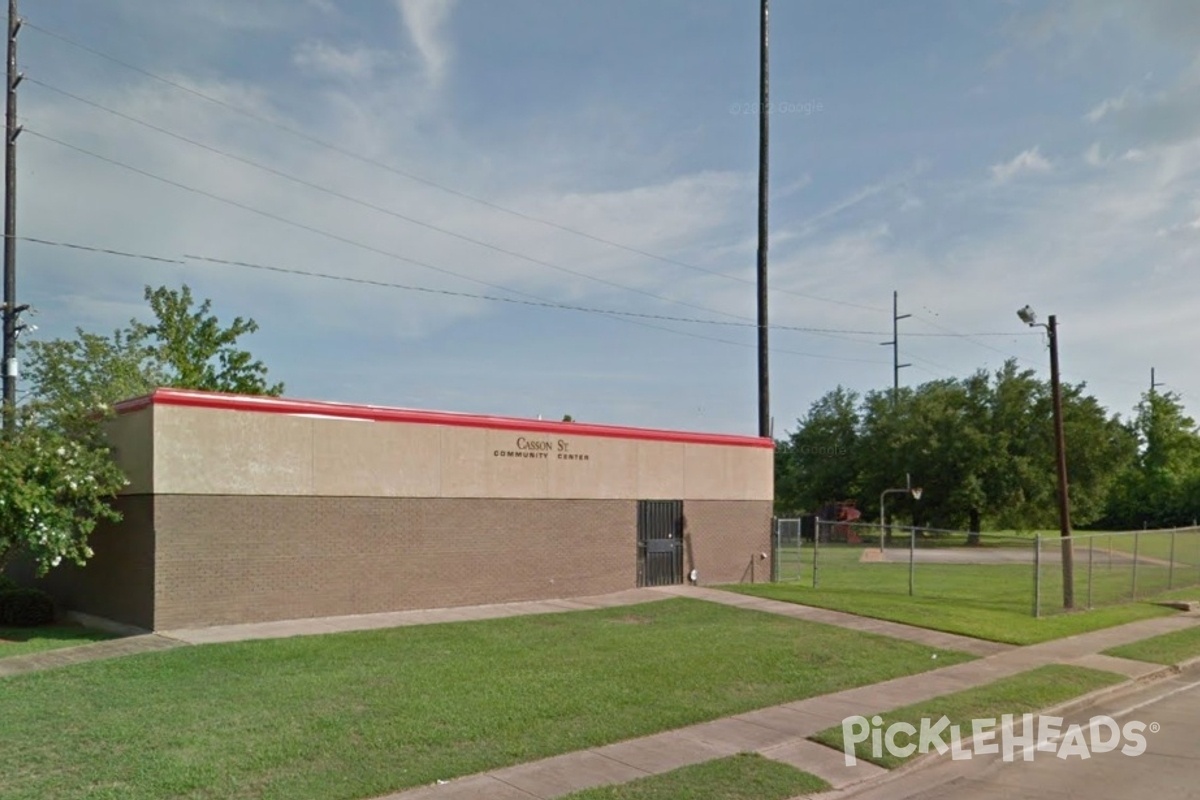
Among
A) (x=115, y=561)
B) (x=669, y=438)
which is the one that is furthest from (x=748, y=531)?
(x=115, y=561)

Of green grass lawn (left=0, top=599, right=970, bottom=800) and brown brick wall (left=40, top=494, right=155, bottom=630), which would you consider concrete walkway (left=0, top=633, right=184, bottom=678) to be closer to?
green grass lawn (left=0, top=599, right=970, bottom=800)

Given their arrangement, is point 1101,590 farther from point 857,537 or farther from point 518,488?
point 857,537

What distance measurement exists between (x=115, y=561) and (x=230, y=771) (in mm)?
10327

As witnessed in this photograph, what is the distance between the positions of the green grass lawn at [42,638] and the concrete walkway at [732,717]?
0.51m

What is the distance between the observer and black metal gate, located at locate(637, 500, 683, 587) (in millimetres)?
22516

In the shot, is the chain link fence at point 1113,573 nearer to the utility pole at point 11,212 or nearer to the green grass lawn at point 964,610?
the green grass lawn at point 964,610

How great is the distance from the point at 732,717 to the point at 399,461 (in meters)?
9.88

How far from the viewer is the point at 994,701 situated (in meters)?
11.2

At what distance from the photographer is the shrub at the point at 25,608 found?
54.6 ft

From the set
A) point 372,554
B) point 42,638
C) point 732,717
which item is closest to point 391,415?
point 372,554

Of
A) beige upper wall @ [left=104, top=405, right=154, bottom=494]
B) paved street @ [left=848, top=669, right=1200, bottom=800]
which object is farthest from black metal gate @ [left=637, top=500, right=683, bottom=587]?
paved street @ [left=848, top=669, right=1200, bottom=800]

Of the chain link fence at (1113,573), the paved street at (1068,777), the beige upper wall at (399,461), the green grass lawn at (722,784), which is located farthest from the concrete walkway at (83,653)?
the chain link fence at (1113,573)

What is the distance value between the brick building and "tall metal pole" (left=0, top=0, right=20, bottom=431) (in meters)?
6.38

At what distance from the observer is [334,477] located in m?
17.3
